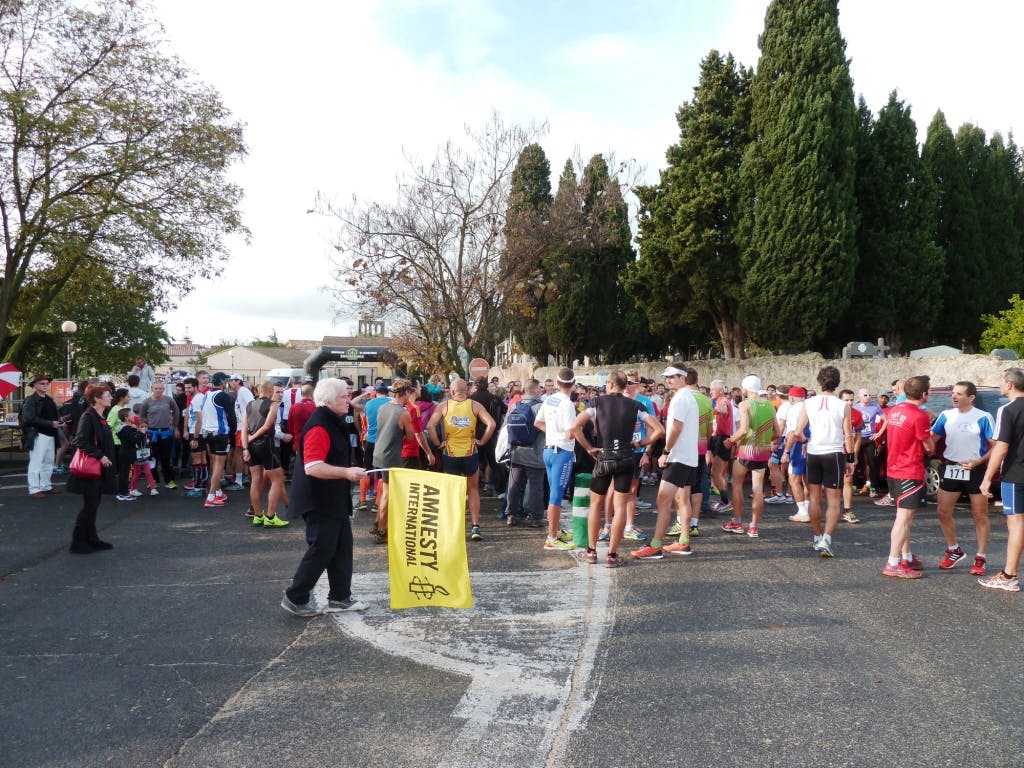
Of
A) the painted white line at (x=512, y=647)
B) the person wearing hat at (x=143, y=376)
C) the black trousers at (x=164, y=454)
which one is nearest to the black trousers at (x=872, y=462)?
the painted white line at (x=512, y=647)

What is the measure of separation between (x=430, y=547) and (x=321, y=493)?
3.07ft

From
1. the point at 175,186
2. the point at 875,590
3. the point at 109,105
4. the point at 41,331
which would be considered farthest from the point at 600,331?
the point at 875,590

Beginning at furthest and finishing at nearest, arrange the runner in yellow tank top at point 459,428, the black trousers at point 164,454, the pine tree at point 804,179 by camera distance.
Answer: the pine tree at point 804,179
the black trousers at point 164,454
the runner in yellow tank top at point 459,428

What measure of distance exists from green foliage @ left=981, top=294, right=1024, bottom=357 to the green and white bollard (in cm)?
2027

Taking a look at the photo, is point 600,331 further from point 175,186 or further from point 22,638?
point 22,638

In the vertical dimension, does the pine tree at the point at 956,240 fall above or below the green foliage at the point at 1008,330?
above

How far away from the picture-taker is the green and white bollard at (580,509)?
8094 millimetres

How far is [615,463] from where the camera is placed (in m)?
7.46

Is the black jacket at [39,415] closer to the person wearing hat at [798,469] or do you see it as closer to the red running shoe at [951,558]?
the person wearing hat at [798,469]

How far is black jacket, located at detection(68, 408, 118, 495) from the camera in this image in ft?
26.2

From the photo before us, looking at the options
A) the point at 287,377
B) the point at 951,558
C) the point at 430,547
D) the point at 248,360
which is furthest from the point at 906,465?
the point at 248,360

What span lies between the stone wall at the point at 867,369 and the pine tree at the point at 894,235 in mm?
5166

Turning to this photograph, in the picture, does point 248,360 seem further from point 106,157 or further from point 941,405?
point 941,405

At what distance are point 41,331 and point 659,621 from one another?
37564 mm
